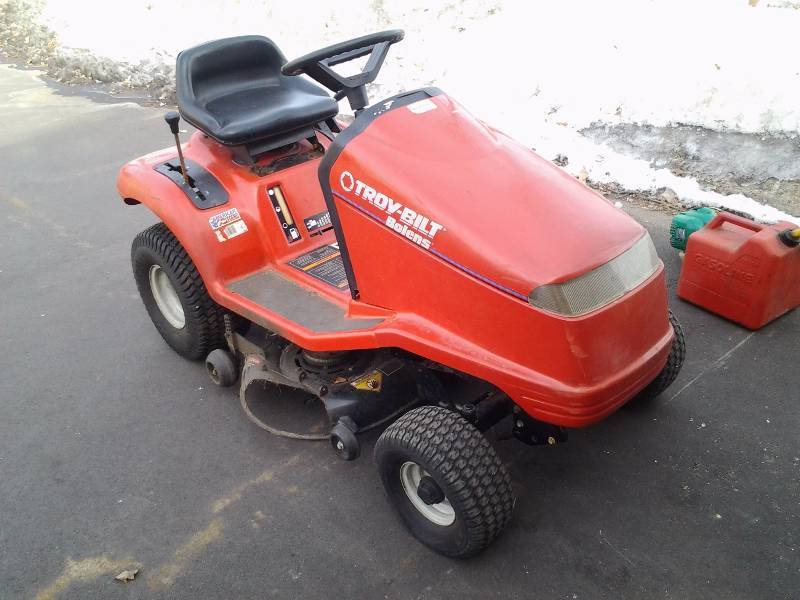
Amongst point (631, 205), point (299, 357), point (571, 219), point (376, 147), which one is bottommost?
point (631, 205)

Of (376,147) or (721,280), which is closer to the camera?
(376,147)

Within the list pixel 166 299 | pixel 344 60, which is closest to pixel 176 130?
pixel 344 60

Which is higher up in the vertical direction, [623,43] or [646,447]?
[623,43]

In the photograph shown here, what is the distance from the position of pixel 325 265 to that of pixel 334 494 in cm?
105

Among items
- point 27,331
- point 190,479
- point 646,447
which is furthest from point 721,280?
point 27,331

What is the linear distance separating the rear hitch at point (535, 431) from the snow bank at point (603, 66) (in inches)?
115

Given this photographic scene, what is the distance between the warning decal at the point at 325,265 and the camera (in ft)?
10.7

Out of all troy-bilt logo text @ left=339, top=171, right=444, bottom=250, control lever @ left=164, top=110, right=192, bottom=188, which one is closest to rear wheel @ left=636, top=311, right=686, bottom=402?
troy-bilt logo text @ left=339, top=171, right=444, bottom=250

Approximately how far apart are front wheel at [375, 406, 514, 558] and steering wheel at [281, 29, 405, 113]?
132cm

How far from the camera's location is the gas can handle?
3.78 meters

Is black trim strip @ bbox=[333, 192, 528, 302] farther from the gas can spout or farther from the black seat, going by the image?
the gas can spout

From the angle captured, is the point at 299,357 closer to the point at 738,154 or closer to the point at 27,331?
the point at 27,331

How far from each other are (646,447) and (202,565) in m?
1.90

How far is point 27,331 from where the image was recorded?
434cm
